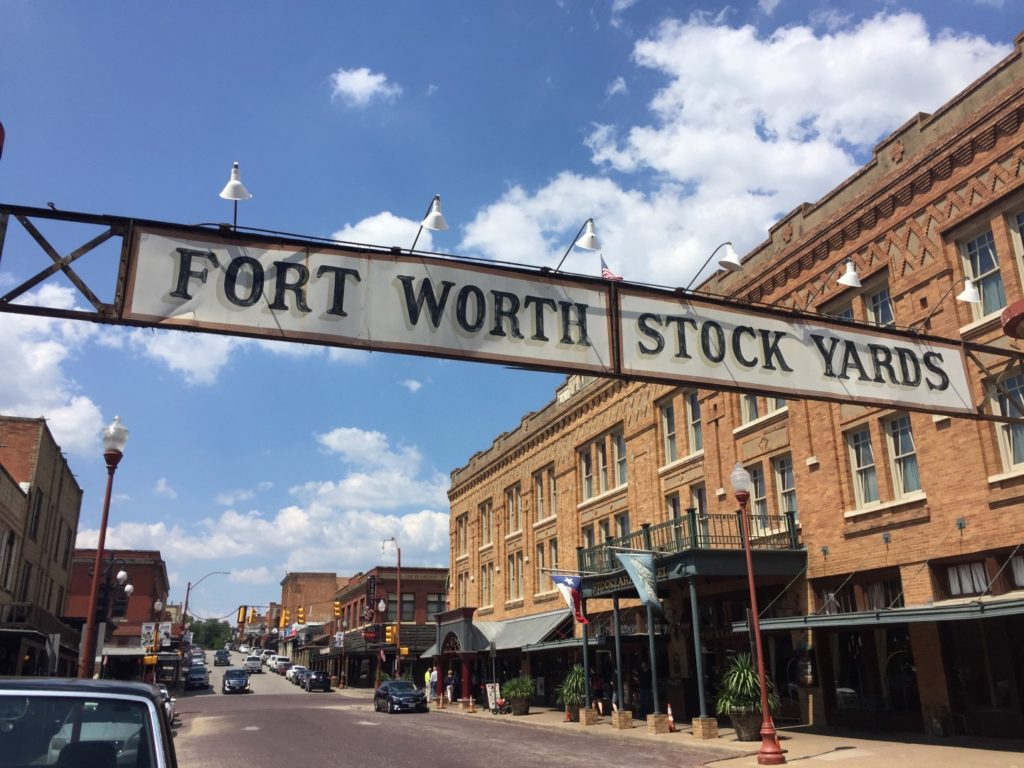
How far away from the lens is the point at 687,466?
89.2ft

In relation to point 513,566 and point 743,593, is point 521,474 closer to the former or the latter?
point 513,566

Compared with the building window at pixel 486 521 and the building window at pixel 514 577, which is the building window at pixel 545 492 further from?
the building window at pixel 486 521

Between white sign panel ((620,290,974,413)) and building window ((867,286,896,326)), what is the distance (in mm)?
12506

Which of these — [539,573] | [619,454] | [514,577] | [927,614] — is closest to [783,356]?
[927,614]

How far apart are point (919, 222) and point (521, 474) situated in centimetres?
2445

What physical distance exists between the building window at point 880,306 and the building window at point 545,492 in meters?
18.7

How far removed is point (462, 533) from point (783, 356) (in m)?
43.0

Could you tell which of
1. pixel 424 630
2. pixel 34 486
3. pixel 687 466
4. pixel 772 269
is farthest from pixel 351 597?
pixel 772 269

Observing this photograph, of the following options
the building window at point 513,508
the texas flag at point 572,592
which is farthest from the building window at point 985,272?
the building window at point 513,508

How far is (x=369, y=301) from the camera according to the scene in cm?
628

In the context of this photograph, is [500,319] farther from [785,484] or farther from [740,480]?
[785,484]

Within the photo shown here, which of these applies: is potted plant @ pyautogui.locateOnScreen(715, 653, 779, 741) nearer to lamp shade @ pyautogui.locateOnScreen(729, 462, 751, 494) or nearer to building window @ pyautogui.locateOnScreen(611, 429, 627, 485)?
lamp shade @ pyautogui.locateOnScreen(729, 462, 751, 494)

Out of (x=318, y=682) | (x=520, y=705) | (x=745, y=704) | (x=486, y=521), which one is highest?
(x=486, y=521)

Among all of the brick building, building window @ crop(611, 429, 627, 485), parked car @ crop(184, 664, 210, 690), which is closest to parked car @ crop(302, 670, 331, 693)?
parked car @ crop(184, 664, 210, 690)
